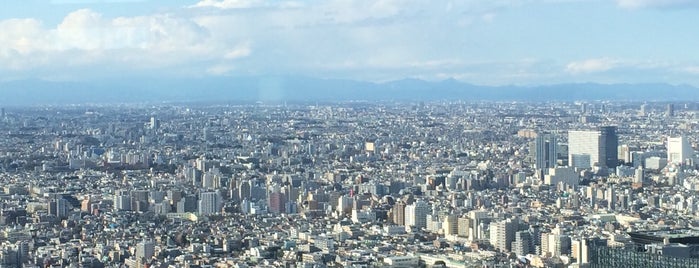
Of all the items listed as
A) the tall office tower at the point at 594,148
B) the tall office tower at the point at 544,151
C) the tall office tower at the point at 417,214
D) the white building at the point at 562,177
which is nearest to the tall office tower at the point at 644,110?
the tall office tower at the point at 594,148

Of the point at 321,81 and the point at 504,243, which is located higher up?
the point at 321,81

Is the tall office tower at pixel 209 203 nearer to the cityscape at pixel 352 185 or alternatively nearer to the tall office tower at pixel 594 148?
the cityscape at pixel 352 185

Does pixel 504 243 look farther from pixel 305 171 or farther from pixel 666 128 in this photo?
pixel 666 128

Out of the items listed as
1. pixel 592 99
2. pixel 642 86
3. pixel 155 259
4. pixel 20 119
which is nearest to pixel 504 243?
pixel 155 259

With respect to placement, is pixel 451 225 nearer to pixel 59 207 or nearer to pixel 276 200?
pixel 276 200

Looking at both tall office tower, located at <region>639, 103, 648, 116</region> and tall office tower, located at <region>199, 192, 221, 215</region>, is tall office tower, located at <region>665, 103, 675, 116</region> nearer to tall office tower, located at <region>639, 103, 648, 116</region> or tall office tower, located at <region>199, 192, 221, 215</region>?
tall office tower, located at <region>639, 103, 648, 116</region>

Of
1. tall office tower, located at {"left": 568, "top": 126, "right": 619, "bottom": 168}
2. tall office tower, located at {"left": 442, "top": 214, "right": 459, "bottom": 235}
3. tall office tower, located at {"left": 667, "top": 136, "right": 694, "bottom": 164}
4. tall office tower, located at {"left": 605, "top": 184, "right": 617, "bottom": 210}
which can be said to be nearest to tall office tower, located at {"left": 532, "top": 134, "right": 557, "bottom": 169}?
tall office tower, located at {"left": 568, "top": 126, "right": 619, "bottom": 168}
